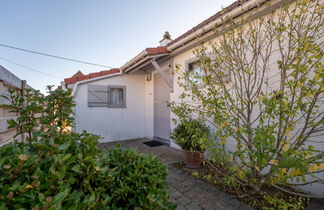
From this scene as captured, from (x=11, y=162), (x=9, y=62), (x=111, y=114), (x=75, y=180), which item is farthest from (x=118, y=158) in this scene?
(x=9, y=62)

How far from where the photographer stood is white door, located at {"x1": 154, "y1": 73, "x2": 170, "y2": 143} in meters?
5.00

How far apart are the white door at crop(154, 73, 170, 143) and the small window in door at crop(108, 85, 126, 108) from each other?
1.31 metres

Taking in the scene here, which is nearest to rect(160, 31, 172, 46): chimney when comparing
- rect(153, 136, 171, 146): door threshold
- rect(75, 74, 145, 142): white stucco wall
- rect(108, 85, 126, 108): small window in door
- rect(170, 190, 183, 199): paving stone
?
rect(75, 74, 145, 142): white stucco wall

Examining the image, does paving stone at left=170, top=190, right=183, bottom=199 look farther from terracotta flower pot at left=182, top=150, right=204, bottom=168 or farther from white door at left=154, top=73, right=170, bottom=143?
white door at left=154, top=73, right=170, bottom=143

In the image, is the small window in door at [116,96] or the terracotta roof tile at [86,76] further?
the small window in door at [116,96]

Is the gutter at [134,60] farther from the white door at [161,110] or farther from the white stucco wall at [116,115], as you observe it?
the white door at [161,110]

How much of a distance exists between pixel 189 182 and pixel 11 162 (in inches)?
101

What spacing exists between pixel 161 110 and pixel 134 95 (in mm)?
1483

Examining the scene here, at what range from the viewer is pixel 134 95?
6.02 meters

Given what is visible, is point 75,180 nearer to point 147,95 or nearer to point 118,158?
point 118,158

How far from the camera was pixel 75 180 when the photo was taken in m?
0.79

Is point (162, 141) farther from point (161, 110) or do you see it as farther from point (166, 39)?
point (166, 39)

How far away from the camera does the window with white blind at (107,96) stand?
518 centimetres

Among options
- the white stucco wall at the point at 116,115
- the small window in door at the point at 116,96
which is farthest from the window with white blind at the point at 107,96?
the white stucco wall at the point at 116,115
